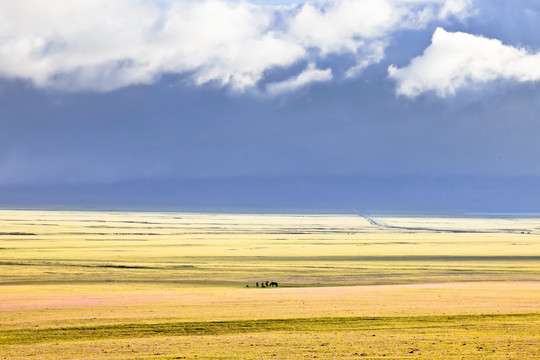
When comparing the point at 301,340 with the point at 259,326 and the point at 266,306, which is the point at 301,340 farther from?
the point at 266,306

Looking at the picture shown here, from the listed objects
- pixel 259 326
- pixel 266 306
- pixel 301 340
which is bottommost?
pixel 301 340

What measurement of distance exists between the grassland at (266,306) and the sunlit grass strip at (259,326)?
0.05m

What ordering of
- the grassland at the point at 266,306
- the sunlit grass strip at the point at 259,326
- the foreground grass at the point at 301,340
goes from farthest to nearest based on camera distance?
the sunlit grass strip at the point at 259,326, the grassland at the point at 266,306, the foreground grass at the point at 301,340

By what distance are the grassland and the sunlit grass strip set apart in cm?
5

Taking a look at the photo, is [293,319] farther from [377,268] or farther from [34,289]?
[377,268]

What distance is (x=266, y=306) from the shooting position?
5128 cm

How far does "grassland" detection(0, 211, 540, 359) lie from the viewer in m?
35.0

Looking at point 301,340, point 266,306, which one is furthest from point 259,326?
point 266,306

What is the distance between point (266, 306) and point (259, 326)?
876cm

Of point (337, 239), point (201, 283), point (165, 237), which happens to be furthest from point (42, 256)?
point (337, 239)

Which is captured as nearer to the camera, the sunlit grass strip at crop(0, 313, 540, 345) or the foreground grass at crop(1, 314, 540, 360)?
the foreground grass at crop(1, 314, 540, 360)

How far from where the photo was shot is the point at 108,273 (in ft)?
273

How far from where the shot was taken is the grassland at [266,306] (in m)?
35.0

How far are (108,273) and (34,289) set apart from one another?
17.0 metres
